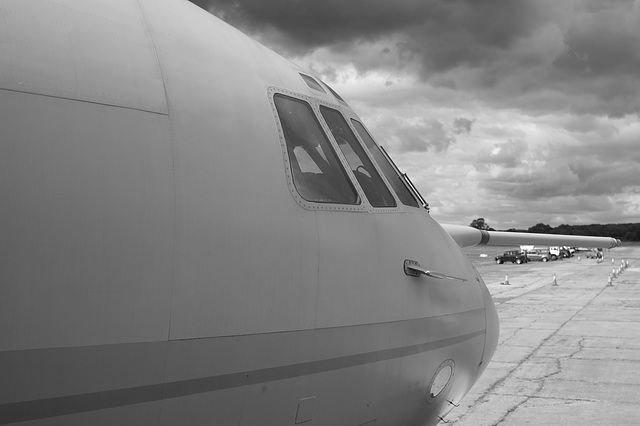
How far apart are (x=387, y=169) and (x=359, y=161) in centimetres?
38

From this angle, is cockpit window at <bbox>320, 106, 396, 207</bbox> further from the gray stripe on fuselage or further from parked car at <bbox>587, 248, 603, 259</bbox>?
parked car at <bbox>587, 248, 603, 259</bbox>

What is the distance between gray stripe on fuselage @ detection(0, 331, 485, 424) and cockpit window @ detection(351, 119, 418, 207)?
1.15m

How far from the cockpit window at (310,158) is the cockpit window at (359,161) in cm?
17

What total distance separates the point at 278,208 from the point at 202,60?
91 centimetres

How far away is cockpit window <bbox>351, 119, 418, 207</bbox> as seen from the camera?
16.1ft

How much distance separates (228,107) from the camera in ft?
12.3

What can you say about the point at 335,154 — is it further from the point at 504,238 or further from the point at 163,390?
the point at 504,238

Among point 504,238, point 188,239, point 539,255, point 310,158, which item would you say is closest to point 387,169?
point 310,158

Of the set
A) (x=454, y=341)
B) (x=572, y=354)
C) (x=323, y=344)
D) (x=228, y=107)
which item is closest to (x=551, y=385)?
(x=572, y=354)

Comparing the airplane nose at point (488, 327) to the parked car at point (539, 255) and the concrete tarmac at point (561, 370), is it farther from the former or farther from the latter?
the parked car at point (539, 255)

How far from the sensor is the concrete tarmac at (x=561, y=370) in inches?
379

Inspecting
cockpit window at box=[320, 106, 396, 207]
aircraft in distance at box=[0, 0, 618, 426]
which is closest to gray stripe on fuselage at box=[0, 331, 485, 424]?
aircraft in distance at box=[0, 0, 618, 426]

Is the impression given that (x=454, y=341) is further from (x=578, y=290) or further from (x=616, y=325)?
(x=578, y=290)

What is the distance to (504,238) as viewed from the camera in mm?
7977
